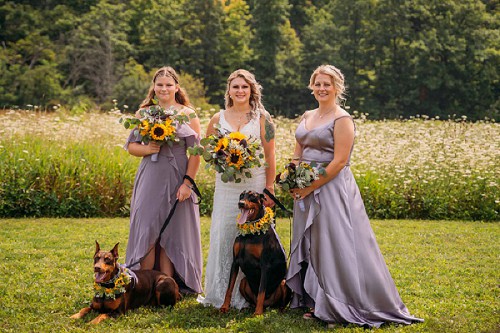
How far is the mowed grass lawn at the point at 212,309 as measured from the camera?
19.0 feet

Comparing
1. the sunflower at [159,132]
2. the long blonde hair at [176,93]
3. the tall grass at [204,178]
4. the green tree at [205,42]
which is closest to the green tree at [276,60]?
the green tree at [205,42]

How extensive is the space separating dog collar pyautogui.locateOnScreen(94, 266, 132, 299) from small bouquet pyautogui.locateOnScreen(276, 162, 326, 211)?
1.52 m

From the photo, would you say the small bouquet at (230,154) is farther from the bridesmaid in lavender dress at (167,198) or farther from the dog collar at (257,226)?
the bridesmaid in lavender dress at (167,198)

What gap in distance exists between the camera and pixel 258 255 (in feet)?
19.3

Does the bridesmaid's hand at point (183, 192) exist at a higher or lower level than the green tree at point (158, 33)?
lower

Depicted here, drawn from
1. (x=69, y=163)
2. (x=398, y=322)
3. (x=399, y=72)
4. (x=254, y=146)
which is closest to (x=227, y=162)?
(x=254, y=146)

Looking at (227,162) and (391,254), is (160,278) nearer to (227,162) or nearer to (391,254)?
(227,162)

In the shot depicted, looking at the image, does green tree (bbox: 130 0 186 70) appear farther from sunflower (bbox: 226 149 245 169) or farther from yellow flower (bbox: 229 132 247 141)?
sunflower (bbox: 226 149 245 169)

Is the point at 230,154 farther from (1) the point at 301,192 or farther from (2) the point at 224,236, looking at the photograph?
(2) the point at 224,236

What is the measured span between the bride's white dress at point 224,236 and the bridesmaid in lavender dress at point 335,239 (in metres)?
0.56

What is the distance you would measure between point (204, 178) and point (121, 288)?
6.81 metres

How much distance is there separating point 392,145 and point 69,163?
627 cm

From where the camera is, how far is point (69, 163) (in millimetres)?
11906

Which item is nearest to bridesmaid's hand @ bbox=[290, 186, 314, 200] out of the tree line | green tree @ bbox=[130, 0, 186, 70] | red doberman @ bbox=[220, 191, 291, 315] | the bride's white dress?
red doberman @ bbox=[220, 191, 291, 315]
